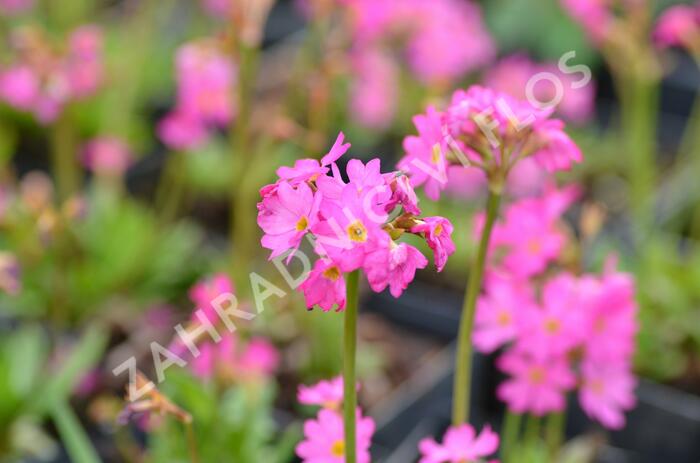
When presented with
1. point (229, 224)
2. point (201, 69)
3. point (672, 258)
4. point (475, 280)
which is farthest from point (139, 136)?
point (475, 280)

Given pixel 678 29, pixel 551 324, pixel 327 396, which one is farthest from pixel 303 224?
pixel 678 29

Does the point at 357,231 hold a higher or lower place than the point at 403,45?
lower

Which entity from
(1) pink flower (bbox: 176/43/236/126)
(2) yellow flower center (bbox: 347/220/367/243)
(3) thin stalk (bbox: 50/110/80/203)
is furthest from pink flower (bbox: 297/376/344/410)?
(3) thin stalk (bbox: 50/110/80/203)

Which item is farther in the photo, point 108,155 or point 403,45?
point 403,45

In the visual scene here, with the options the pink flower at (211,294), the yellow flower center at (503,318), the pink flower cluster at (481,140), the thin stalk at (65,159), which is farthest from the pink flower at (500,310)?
the thin stalk at (65,159)

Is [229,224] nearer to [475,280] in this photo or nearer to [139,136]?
[139,136]

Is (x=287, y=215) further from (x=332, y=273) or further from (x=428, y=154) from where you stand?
(x=428, y=154)

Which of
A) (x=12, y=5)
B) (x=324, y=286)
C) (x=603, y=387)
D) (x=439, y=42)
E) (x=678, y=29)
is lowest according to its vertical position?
(x=603, y=387)
